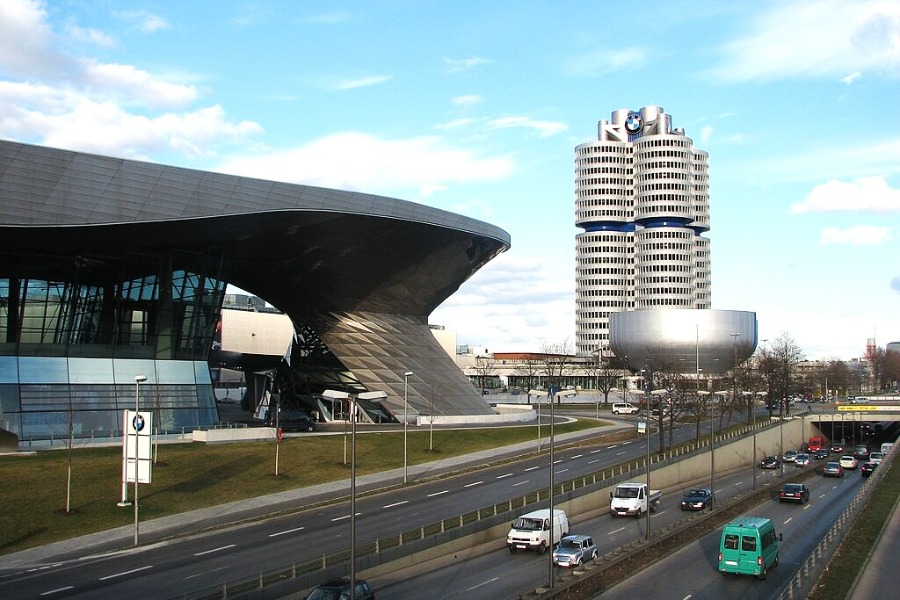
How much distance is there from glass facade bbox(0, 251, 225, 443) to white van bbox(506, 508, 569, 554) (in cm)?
3685

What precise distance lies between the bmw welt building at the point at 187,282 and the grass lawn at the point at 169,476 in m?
4.76

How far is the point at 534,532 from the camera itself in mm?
37250

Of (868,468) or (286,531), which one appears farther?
(868,468)

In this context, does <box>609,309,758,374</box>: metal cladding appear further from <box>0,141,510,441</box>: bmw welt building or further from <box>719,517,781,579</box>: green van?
<box>719,517,781,579</box>: green van

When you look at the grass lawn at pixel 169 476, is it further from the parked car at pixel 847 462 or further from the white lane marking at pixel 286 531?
the parked car at pixel 847 462

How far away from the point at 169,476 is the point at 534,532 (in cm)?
2346

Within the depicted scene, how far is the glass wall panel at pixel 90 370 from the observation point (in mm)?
68125

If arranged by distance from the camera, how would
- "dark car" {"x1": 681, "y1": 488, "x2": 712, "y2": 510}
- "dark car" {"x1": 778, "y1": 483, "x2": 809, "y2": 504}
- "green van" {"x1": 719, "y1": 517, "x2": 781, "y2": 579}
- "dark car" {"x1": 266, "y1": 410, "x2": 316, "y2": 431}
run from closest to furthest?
"green van" {"x1": 719, "y1": 517, "x2": 781, "y2": 579}
"dark car" {"x1": 681, "y1": 488, "x2": 712, "y2": 510}
"dark car" {"x1": 778, "y1": 483, "x2": 809, "y2": 504}
"dark car" {"x1": 266, "y1": 410, "x2": 316, "y2": 431}

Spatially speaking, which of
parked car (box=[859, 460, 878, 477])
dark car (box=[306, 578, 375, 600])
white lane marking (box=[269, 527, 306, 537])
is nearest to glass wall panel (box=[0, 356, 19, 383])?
white lane marking (box=[269, 527, 306, 537])

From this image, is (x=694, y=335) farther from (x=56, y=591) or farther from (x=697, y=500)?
(x=56, y=591)

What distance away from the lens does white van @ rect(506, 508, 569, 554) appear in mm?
37062

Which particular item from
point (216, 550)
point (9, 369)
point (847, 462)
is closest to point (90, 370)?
point (9, 369)

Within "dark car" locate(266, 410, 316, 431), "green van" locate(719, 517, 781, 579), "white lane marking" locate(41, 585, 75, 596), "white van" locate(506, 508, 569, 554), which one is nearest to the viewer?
"white lane marking" locate(41, 585, 75, 596)

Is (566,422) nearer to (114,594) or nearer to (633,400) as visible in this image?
(633,400)
